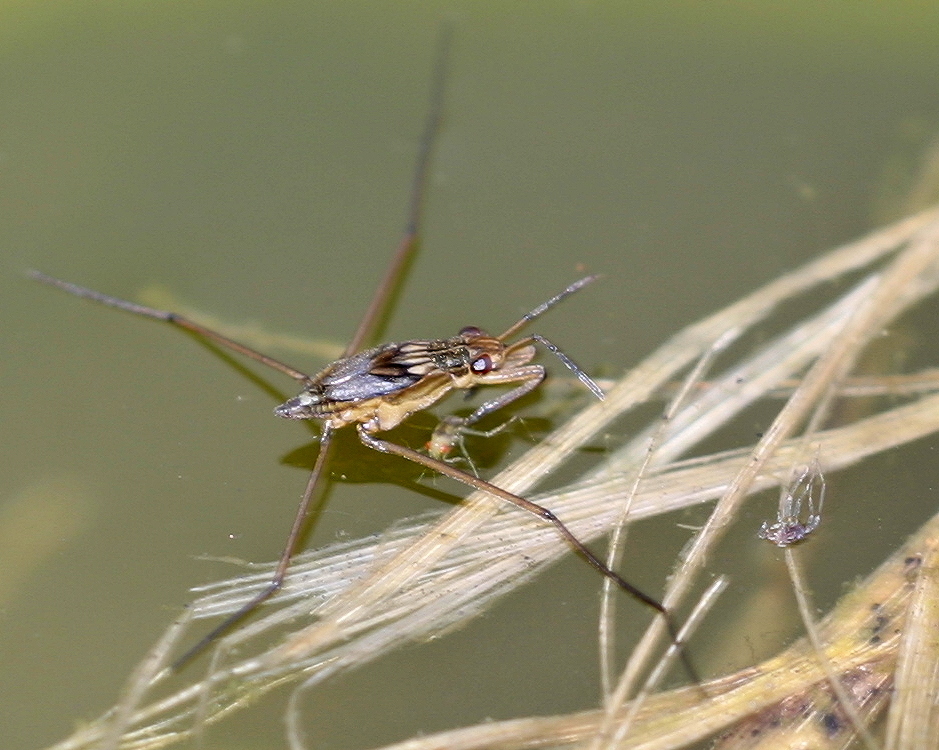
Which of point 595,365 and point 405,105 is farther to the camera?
point 405,105

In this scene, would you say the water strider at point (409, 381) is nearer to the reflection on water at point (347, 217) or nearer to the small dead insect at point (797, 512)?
the reflection on water at point (347, 217)

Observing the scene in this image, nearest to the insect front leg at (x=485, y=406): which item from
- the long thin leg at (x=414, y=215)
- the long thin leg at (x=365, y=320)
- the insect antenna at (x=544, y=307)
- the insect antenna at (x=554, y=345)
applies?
the insect antenna at (x=554, y=345)

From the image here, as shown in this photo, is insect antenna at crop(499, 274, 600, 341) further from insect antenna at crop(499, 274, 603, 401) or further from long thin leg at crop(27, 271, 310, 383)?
long thin leg at crop(27, 271, 310, 383)

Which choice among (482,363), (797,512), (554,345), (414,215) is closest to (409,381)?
(482,363)

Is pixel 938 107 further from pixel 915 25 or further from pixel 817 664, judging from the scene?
pixel 817 664

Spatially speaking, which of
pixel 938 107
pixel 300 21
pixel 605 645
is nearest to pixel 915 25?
pixel 938 107

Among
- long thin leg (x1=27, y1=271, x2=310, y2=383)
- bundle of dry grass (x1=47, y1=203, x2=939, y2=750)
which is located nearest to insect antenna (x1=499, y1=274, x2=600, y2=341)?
bundle of dry grass (x1=47, y1=203, x2=939, y2=750)

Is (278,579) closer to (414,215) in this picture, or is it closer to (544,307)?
(544,307)

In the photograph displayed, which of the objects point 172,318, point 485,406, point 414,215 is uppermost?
point 414,215
